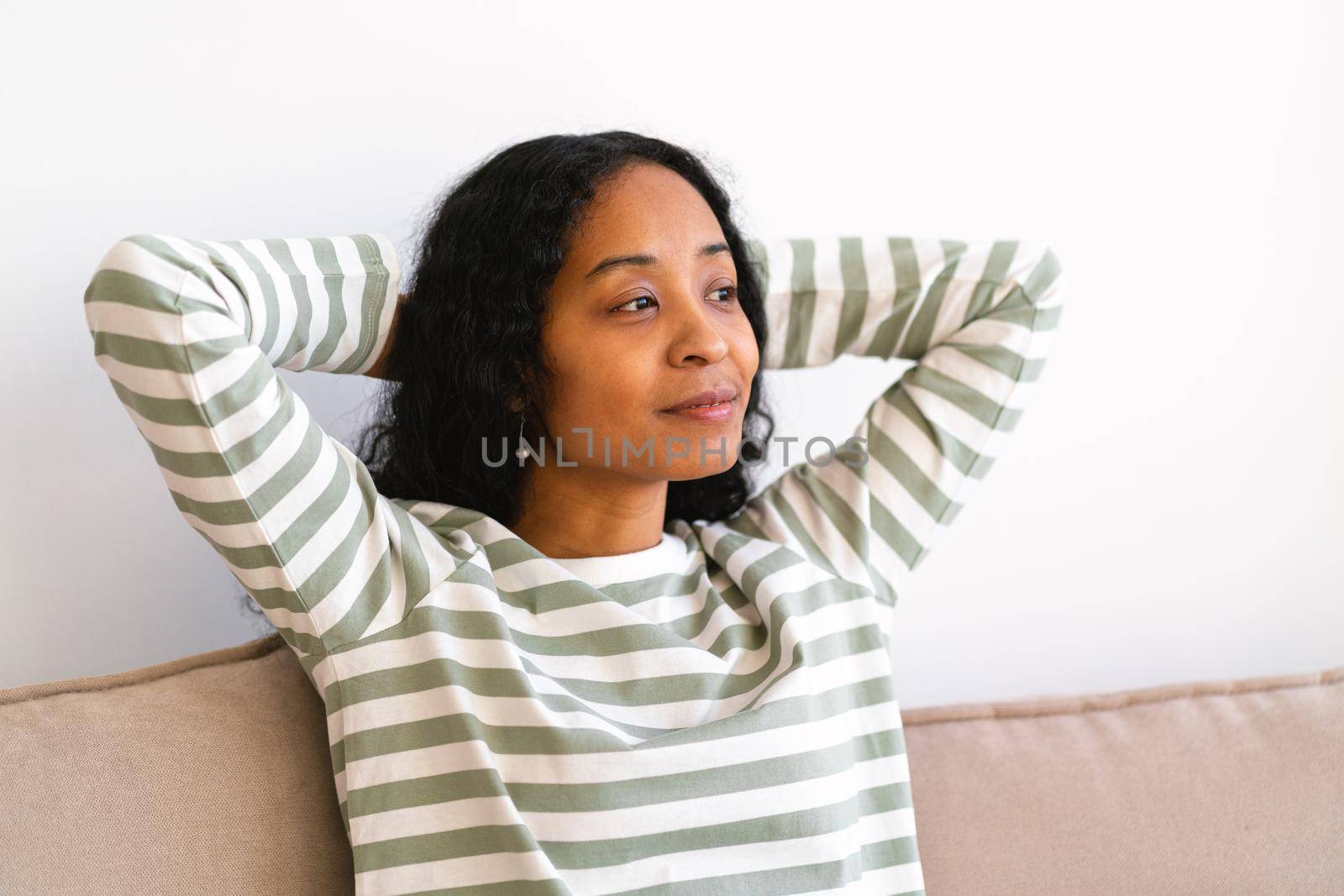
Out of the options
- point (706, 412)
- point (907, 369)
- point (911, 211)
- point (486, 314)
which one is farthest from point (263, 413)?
point (911, 211)

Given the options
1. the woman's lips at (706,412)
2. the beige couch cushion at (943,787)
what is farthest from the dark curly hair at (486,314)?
the beige couch cushion at (943,787)

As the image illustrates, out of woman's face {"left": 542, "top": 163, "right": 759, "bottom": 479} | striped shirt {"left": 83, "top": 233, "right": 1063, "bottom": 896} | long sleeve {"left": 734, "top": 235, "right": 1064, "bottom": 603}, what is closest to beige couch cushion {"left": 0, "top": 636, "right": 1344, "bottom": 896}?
striped shirt {"left": 83, "top": 233, "right": 1063, "bottom": 896}

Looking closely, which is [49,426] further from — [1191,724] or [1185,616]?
[1185,616]

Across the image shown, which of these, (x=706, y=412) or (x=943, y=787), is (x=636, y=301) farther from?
(x=943, y=787)

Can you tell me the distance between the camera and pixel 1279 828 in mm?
1101

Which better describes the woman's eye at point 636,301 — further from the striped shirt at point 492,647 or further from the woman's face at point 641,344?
the striped shirt at point 492,647

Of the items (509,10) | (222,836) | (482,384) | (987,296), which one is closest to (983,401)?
(987,296)

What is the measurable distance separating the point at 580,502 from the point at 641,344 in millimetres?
179

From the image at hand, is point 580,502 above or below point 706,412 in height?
below

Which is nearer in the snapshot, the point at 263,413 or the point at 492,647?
the point at 263,413

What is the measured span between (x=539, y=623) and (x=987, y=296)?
2.04 ft

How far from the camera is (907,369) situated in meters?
1.26

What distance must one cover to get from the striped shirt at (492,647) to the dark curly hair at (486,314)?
0.05m

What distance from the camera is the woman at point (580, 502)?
0.89 metres
